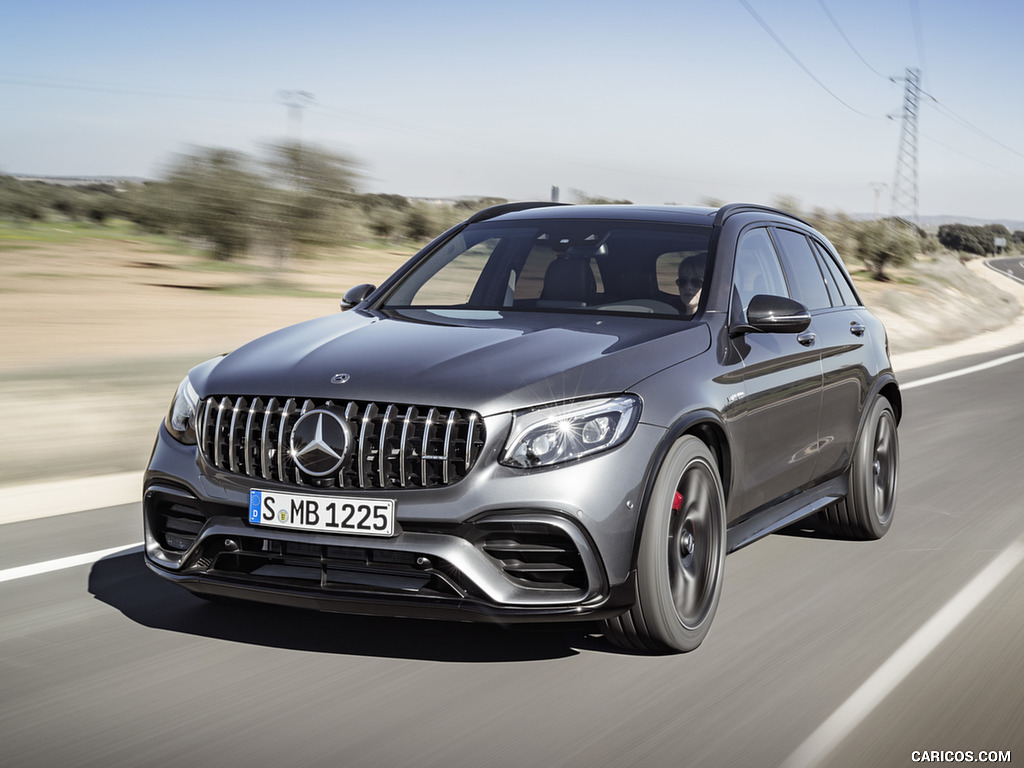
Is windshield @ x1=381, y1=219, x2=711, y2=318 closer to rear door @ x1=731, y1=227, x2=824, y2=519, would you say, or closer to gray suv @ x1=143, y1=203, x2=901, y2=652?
gray suv @ x1=143, y1=203, x2=901, y2=652

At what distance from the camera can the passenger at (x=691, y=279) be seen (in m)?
5.25

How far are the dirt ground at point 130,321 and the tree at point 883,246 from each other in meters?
2.49

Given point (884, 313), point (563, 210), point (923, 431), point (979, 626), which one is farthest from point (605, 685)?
A: point (884, 313)

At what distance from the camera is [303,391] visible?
4207 mm

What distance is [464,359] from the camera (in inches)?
171

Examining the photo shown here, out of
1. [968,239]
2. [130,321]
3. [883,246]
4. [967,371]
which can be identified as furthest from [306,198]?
[968,239]

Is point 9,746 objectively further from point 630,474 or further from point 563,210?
point 563,210

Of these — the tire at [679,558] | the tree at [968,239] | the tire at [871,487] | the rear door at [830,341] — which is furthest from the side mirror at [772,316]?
the tree at [968,239]

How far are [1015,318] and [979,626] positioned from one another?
34225 millimetres

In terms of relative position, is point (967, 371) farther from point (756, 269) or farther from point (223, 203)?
point (223, 203)

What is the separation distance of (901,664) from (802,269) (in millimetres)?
2425

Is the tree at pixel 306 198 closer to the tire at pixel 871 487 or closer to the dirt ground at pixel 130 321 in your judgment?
the dirt ground at pixel 130 321

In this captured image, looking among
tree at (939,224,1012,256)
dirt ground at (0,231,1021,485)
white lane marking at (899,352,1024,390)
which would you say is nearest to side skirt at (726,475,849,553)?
dirt ground at (0,231,1021,485)

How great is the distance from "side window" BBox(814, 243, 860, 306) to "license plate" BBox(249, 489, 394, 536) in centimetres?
351
